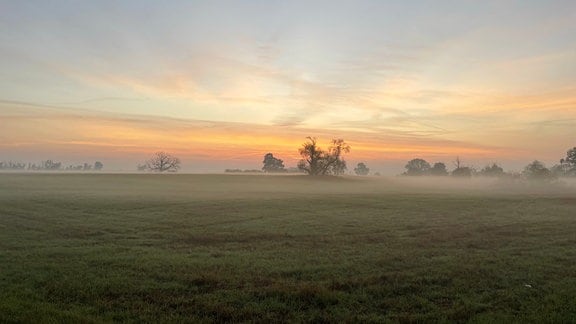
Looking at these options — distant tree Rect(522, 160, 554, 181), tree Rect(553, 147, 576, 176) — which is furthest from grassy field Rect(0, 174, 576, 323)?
tree Rect(553, 147, 576, 176)

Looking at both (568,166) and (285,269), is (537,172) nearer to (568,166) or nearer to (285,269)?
(568,166)

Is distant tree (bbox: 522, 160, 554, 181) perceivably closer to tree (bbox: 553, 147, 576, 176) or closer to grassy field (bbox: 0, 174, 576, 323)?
tree (bbox: 553, 147, 576, 176)

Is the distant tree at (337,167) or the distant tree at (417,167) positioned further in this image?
the distant tree at (417,167)

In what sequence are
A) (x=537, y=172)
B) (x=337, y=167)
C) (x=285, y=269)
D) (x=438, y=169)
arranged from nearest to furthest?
1. (x=285, y=269)
2. (x=537, y=172)
3. (x=337, y=167)
4. (x=438, y=169)

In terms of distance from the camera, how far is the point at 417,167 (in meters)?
161

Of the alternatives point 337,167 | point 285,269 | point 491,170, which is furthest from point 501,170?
point 285,269

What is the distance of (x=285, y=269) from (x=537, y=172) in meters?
92.1

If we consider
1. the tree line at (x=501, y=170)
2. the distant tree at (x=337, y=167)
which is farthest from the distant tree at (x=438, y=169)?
the distant tree at (x=337, y=167)

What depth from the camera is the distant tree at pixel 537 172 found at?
290ft

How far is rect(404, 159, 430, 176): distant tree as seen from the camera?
156375 mm

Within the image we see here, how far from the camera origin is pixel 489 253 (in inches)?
656

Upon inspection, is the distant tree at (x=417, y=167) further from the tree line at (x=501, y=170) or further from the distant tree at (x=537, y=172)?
the distant tree at (x=537, y=172)

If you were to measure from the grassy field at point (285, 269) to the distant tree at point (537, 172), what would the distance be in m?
70.7

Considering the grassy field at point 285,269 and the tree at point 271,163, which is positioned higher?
the tree at point 271,163
